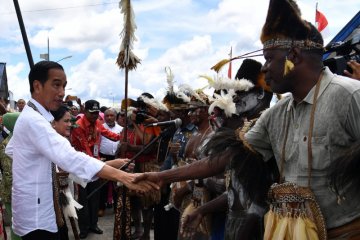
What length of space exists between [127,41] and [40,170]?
3.00 m

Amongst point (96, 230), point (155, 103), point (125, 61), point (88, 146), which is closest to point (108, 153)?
point (88, 146)

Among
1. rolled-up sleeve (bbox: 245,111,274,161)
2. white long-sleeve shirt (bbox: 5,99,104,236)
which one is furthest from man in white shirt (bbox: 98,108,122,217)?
rolled-up sleeve (bbox: 245,111,274,161)

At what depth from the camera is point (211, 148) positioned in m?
2.91

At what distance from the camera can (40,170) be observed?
3529 mm

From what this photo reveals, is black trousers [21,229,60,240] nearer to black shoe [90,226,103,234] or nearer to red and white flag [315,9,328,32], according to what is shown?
red and white flag [315,9,328,32]

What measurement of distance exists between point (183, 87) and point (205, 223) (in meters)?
2.79

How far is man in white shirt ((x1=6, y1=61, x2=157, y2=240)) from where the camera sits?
3.40 meters

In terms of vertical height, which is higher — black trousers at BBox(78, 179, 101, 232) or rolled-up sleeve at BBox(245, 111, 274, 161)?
rolled-up sleeve at BBox(245, 111, 274, 161)

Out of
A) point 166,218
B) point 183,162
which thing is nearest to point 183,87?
point 183,162

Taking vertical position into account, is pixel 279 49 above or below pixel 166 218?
above

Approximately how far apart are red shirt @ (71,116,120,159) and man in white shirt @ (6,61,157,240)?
4361 millimetres

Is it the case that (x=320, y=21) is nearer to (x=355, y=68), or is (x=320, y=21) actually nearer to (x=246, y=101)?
(x=355, y=68)

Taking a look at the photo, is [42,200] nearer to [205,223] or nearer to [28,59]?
[205,223]

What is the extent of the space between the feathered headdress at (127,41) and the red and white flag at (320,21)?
12.3 feet
